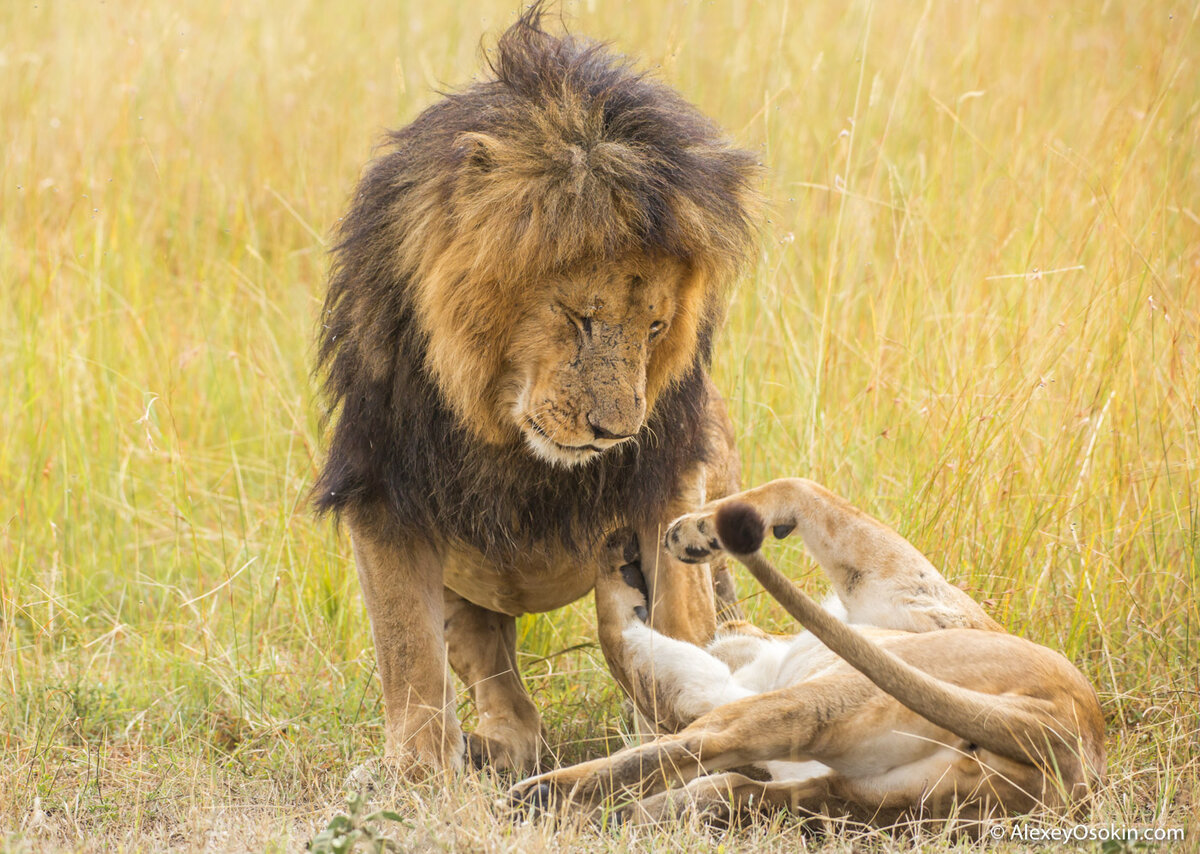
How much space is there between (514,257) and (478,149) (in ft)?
0.76

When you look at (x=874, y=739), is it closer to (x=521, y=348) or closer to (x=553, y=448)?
(x=553, y=448)

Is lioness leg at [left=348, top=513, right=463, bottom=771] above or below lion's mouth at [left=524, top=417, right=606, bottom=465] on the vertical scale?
below

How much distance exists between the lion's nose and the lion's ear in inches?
21.4

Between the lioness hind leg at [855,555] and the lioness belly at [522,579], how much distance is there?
35cm

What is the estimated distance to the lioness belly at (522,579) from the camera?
3.27 m

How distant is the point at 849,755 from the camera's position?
2.57 meters

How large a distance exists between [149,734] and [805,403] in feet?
7.22

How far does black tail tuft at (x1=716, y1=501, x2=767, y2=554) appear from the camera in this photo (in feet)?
7.82

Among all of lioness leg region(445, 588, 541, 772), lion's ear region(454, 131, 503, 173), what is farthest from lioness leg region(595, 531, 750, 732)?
lion's ear region(454, 131, 503, 173)

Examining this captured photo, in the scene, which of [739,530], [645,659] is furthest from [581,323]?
[645,659]

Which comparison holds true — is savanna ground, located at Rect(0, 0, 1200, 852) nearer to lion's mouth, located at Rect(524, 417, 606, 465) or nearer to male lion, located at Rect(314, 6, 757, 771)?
male lion, located at Rect(314, 6, 757, 771)

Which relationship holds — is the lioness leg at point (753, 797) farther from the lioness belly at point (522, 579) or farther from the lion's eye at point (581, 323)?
the lion's eye at point (581, 323)

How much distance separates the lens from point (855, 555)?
10.2 feet

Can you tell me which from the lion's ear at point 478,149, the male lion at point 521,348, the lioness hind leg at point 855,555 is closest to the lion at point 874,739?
the lioness hind leg at point 855,555
